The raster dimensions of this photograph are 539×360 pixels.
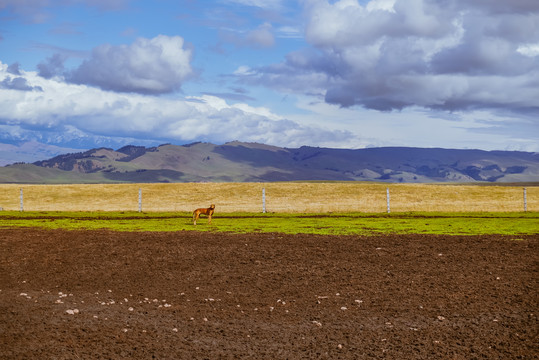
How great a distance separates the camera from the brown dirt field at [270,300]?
11109 millimetres

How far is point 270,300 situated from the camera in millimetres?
14914

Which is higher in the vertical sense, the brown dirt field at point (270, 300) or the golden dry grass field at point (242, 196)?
the brown dirt field at point (270, 300)

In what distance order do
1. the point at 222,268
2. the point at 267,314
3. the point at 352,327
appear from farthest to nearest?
the point at 222,268
the point at 267,314
the point at 352,327

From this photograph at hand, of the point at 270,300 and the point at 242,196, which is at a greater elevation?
the point at 270,300

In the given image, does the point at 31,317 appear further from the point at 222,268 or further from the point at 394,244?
the point at 394,244

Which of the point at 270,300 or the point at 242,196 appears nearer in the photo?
the point at 270,300

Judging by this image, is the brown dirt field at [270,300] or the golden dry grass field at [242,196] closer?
the brown dirt field at [270,300]

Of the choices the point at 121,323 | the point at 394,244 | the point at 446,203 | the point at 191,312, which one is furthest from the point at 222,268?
the point at 446,203

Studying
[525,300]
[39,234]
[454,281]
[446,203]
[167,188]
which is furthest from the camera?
[167,188]

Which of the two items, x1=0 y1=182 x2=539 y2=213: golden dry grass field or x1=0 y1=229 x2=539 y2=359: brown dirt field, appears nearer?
x1=0 y1=229 x2=539 y2=359: brown dirt field

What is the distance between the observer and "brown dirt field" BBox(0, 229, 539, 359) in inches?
437

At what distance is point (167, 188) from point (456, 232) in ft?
232

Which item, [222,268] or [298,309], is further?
[222,268]

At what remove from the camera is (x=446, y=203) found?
76500mm
